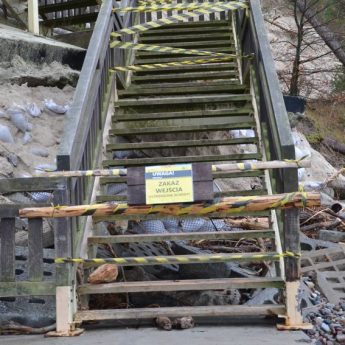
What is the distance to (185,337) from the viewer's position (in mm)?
3416

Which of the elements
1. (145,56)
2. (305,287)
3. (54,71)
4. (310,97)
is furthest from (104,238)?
(310,97)

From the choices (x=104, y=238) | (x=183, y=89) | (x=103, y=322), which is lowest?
(x=103, y=322)

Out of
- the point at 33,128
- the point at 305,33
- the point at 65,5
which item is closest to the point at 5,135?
the point at 33,128

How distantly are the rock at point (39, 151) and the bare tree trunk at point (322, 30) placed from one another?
847cm

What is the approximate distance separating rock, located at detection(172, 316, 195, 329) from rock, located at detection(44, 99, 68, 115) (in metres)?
3.73

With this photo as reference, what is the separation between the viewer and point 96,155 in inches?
201

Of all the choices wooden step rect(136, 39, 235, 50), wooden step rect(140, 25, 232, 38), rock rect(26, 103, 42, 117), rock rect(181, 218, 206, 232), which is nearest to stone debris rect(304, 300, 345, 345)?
rock rect(181, 218, 206, 232)

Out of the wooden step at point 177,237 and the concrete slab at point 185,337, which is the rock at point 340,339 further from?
the wooden step at point 177,237

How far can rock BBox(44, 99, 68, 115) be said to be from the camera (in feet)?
21.7

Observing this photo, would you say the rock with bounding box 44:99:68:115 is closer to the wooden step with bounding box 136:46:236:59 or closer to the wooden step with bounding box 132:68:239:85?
the wooden step with bounding box 132:68:239:85

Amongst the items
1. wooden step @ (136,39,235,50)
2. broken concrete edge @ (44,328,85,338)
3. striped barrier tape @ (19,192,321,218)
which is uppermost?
wooden step @ (136,39,235,50)

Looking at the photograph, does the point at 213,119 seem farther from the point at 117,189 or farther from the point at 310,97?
the point at 310,97

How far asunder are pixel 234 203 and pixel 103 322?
1.29 metres

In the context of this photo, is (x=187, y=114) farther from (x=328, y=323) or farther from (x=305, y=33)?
(x=305, y=33)
